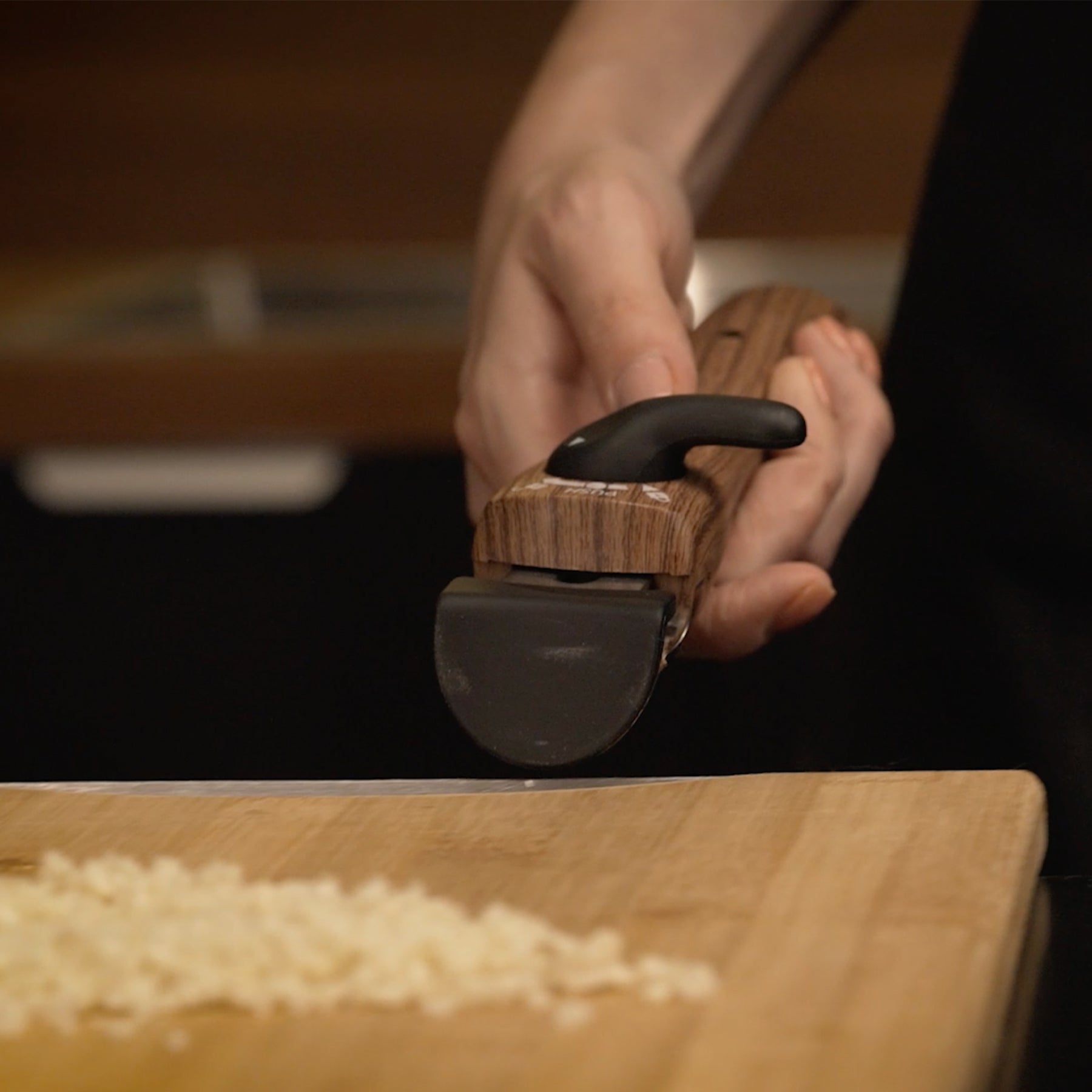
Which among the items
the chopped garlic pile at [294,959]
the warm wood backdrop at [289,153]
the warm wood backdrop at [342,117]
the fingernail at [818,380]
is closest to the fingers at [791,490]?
the fingernail at [818,380]

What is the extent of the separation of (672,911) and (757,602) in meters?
0.20

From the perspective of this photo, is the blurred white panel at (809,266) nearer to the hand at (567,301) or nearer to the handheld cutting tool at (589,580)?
the hand at (567,301)

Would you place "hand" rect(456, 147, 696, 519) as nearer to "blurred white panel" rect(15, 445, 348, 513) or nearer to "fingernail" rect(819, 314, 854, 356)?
"fingernail" rect(819, 314, 854, 356)

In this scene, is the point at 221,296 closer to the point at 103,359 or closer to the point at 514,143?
the point at 103,359

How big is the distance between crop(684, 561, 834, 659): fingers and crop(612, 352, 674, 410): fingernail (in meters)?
0.08

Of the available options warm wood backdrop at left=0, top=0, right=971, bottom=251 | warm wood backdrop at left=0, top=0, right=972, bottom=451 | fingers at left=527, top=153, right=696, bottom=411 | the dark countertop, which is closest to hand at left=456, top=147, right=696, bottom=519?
fingers at left=527, top=153, right=696, bottom=411

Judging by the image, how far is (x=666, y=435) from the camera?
523 millimetres

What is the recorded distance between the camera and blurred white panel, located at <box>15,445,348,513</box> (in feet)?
5.43

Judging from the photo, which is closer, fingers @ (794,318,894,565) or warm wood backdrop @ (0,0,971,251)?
fingers @ (794,318,894,565)

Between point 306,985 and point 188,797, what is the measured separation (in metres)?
0.16

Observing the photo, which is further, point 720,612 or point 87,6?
point 87,6

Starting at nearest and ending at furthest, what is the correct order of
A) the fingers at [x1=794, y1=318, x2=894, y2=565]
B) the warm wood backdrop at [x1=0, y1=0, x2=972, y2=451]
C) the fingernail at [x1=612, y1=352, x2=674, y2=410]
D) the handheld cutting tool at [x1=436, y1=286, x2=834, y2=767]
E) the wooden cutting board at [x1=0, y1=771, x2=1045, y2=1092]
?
the wooden cutting board at [x1=0, y1=771, x2=1045, y2=1092] < the handheld cutting tool at [x1=436, y1=286, x2=834, y2=767] < the fingernail at [x1=612, y1=352, x2=674, y2=410] < the fingers at [x1=794, y1=318, x2=894, y2=565] < the warm wood backdrop at [x1=0, y1=0, x2=972, y2=451]

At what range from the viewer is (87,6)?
1.76 metres

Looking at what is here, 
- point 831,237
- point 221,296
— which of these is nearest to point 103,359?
point 221,296
